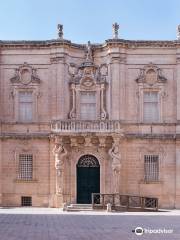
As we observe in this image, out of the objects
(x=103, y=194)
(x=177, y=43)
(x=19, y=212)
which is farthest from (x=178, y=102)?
(x=19, y=212)

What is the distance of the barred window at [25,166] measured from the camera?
41031 mm

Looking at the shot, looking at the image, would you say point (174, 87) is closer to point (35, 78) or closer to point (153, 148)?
point (153, 148)

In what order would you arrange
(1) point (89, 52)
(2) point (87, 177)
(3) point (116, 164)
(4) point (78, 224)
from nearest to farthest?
1. (4) point (78, 224)
2. (3) point (116, 164)
3. (2) point (87, 177)
4. (1) point (89, 52)

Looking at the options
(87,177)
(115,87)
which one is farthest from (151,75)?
(87,177)

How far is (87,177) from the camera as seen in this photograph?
41.0m

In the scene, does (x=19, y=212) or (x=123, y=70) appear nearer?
(x=19, y=212)

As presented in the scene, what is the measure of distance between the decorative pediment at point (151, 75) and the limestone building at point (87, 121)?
67mm

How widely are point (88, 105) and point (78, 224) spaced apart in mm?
14464

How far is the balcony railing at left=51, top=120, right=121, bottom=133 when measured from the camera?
39844mm

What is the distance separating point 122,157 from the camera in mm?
40625

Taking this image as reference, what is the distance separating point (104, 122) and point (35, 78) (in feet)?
18.5

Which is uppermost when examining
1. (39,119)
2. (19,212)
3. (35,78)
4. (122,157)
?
(35,78)

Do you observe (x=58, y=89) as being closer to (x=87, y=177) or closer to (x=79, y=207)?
(x=87, y=177)

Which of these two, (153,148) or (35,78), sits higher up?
(35,78)
